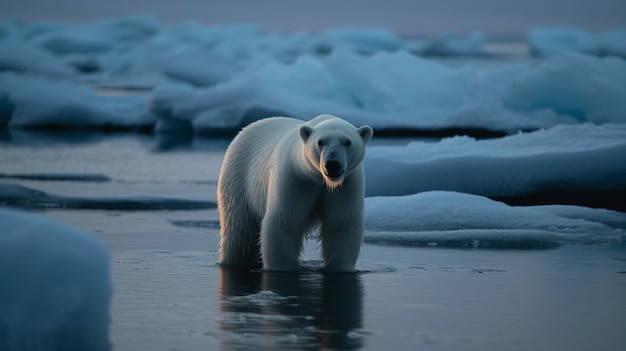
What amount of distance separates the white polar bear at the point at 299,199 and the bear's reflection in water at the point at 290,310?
0.48 feet

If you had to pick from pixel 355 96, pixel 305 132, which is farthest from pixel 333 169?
pixel 355 96

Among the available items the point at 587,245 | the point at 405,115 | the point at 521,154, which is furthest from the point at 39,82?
the point at 587,245

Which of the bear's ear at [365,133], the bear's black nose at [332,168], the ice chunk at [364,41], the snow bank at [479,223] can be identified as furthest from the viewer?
the ice chunk at [364,41]

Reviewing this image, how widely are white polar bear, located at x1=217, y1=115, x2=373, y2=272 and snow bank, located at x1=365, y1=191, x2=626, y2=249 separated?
113cm

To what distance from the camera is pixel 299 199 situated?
6387 mm

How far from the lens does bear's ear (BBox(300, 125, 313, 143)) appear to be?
20.4ft

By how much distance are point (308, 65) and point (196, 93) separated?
1767 millimetres

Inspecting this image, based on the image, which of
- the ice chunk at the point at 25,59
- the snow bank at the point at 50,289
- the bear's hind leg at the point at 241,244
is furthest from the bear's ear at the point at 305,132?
the ice chunk at the point at 25,59

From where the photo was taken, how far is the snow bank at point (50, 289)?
14.0 ft

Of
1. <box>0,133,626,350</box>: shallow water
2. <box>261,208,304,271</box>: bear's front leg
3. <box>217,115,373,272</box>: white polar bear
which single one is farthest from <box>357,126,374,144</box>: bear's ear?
<box>0,133,626,350</box>: shallow water

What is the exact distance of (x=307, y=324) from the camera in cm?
506

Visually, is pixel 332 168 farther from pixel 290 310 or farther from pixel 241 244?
pixel 241 244

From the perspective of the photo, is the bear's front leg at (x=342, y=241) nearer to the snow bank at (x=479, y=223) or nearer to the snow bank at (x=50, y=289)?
the snow bank at (x=479, y=223)

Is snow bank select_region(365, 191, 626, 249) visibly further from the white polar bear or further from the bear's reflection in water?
the bear's reflection in water
